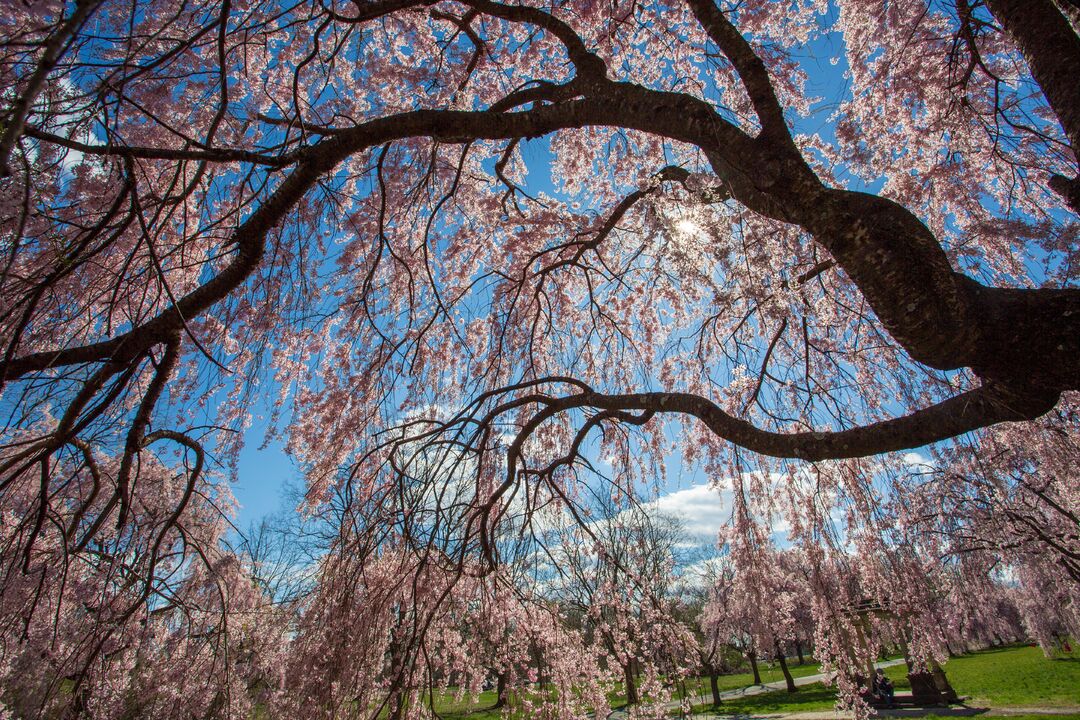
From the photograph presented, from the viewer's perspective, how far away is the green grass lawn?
1230 cm

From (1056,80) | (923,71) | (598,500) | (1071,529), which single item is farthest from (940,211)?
(1071,529)

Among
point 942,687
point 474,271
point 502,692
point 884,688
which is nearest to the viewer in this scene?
point 502,692

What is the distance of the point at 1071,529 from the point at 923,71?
7840 mm

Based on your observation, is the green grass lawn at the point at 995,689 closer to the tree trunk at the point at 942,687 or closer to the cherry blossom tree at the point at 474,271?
the tree trunk at the point at 942,687

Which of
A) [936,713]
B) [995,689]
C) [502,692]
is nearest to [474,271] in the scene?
[502,692]

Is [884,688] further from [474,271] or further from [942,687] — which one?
[474,271]

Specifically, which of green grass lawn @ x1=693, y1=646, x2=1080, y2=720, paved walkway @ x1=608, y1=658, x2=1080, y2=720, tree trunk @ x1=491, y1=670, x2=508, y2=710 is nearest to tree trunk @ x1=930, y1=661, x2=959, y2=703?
paved walkway @ x1=608, y1=658, x2=1080, y2=720

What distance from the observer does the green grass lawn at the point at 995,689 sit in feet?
40.3

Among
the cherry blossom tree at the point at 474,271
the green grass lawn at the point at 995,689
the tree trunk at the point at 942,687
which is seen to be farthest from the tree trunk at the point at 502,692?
the tree trunk at the point at 942,687

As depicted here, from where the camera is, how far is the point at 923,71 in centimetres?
514

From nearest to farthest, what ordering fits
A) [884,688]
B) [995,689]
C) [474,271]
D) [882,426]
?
1. [882,426]
2. [474,271]
3. [884,688]
4. [995,689]

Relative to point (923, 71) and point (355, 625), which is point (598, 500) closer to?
point (355, 625)

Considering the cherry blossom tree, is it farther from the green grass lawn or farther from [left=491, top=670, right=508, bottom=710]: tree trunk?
the green grass lawn

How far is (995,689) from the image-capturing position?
566 inches
